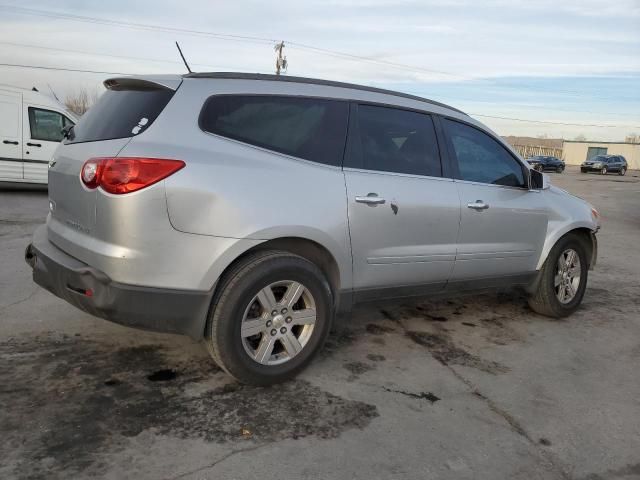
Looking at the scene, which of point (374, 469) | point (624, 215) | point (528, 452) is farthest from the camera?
point (624, 215)

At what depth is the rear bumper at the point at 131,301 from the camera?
9.79 feet

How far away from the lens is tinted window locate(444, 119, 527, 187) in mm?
4383

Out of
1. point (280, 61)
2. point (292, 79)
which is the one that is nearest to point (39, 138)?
point (292, 79)

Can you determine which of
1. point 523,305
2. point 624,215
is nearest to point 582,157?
point 624,215

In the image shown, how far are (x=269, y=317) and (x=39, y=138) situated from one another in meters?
10.0

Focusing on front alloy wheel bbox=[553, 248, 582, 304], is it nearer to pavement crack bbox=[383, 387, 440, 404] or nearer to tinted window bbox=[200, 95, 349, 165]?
pavement crack bbox=[383, 387, 440, 404]

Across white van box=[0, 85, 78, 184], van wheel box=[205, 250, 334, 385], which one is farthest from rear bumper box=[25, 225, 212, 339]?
white van box=[0, 85, 78, 184]

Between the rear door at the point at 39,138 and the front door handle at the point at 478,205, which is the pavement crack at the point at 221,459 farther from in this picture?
the rear door at the point at 39,138

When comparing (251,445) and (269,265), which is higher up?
(269,265)

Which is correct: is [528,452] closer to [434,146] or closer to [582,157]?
[434,146]

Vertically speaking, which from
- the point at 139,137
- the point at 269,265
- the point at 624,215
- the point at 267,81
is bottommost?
the point at 624,215

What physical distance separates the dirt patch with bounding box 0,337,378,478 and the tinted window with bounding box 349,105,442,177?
5.06 feet

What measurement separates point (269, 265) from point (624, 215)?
1460 centimetres

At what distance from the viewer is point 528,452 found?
2.90 m
